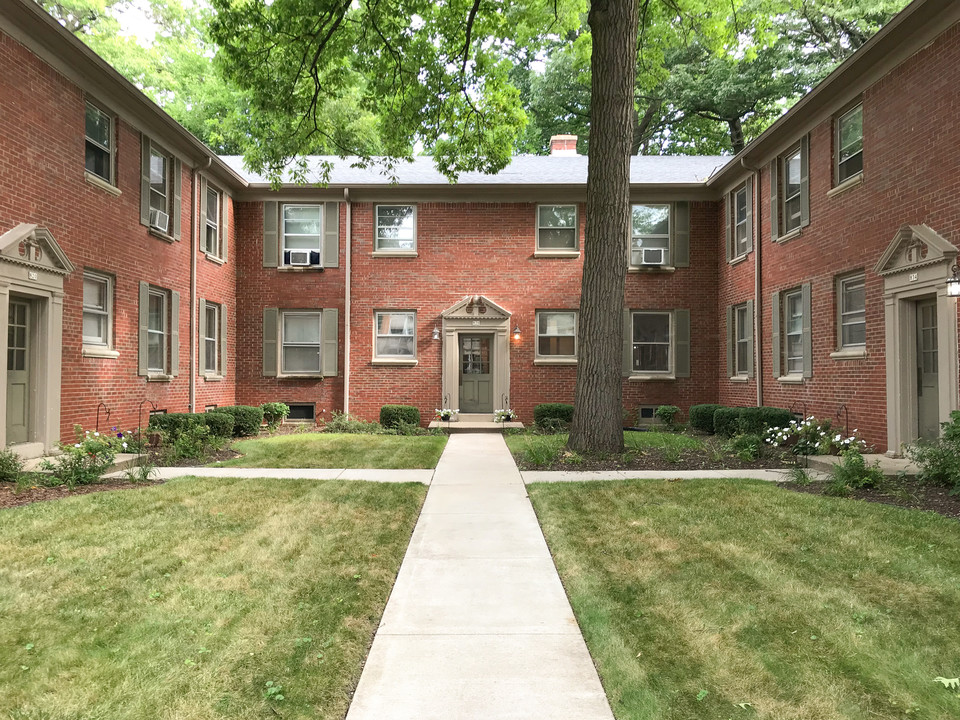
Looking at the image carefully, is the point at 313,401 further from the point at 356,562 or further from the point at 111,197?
the point at 356,562

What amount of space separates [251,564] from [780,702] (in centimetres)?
353

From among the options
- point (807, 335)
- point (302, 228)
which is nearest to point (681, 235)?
point (807, 335)

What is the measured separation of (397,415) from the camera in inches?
651

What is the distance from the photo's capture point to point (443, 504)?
7336 millimetres

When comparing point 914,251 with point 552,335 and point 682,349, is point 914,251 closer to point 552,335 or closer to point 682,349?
point 682,349

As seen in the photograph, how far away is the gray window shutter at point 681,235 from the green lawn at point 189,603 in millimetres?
12915

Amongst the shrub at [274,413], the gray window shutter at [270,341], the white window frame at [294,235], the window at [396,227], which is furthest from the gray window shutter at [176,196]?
the window at [396,227]

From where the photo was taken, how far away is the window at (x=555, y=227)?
17781 mm

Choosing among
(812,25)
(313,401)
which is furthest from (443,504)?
(812,25)

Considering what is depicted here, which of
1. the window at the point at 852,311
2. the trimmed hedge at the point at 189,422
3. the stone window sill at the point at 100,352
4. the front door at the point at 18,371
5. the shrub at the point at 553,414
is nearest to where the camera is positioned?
the front door at the point at 18,371

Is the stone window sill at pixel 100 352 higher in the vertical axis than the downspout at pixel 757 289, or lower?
lower

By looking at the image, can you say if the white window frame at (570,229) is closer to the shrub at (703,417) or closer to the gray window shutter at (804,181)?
the shrub at (703,417)

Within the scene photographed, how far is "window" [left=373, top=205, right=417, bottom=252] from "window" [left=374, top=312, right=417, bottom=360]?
1.75 m

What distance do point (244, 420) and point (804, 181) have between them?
40.2 feet
